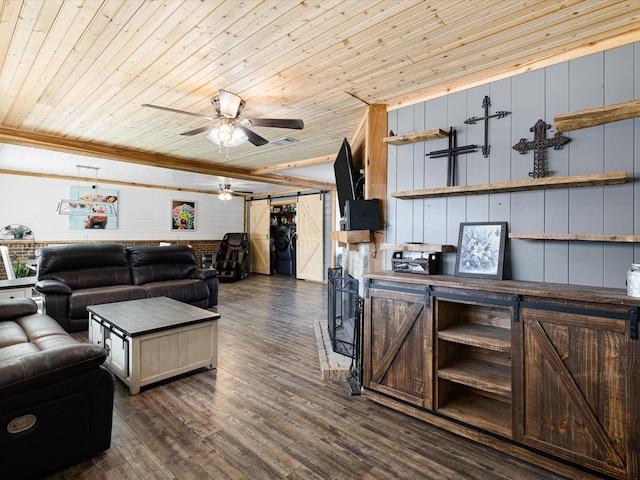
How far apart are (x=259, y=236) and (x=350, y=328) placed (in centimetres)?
686

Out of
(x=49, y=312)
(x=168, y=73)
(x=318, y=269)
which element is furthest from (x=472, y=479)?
(x=318, y=269)

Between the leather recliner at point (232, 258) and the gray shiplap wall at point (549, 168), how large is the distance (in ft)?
21.0

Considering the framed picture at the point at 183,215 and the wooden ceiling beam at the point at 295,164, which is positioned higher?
the wooden ceiling beam at the point at 295,164

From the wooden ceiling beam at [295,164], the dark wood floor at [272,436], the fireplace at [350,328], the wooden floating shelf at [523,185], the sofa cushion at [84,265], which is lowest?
the dark wood floor at [272,436]

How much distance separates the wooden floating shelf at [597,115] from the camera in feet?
6.00

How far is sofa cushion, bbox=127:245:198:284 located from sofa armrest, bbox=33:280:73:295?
1.01 m

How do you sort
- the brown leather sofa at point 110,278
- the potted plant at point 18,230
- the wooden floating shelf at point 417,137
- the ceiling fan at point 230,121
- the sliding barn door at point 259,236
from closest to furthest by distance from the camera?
the wooden floating shelf at point 417,137 < the ceiling fan at point 230,121 < the brown leather sofa at point 110,278 < the potted plant at point 18,230 < the sliding barn door at point 259,236

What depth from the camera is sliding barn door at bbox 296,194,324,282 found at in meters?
8.43

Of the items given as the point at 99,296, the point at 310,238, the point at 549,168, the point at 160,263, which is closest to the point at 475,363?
the point at 549,168

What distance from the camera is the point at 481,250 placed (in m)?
2.47

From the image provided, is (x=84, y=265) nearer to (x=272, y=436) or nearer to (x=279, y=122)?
(x=279, y=122)

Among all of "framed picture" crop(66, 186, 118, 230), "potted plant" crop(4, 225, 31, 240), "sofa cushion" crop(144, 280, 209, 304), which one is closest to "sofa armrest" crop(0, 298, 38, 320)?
"sofa cushion" crop(144, 280, 209, 304)

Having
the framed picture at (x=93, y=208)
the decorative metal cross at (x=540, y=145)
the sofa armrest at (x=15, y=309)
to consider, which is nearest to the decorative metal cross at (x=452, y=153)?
the decorative metal cross at (x=540, y=145)

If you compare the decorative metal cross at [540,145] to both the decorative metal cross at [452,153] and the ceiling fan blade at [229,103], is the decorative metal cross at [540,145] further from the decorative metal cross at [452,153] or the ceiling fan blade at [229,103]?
the ceiling fan blade at [229,103]
